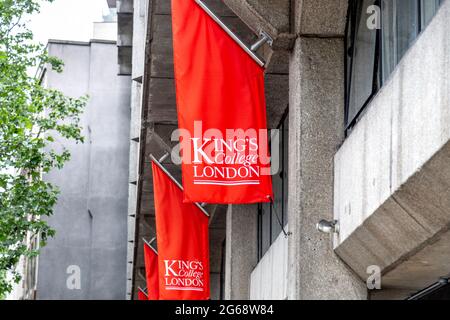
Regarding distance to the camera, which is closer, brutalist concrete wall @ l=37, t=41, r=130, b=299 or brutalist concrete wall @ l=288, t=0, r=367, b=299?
brutalist concrete wall @ l=288, t=0, r=367, b=299

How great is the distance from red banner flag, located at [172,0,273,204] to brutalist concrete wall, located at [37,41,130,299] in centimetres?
3821

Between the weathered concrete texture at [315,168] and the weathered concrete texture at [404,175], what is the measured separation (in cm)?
26

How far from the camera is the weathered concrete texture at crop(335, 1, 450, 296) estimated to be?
878 centimetres

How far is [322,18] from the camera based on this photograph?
13.6m

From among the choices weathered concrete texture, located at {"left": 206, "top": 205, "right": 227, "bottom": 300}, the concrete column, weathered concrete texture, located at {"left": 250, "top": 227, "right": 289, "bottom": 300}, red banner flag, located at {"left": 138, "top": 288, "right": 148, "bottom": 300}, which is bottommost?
weathered concrete texture, located at {"left": 250, "top": 227, "right": 289, "bottom": 300}

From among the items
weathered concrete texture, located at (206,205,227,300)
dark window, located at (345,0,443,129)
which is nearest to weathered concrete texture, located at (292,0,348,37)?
dark window, located at (345,0,443,129)

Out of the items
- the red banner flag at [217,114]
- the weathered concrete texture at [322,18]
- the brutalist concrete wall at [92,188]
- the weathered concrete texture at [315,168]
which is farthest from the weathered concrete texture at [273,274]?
the brutalist concrete wall at [92,188]

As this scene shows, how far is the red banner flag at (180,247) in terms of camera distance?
1989 centimetres

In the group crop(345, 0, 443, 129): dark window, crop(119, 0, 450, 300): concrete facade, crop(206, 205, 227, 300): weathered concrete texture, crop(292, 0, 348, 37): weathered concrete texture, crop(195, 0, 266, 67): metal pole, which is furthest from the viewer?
crop(206, 205, 227, 300): weathered concrete texture

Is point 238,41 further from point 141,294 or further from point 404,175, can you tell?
point 141,294

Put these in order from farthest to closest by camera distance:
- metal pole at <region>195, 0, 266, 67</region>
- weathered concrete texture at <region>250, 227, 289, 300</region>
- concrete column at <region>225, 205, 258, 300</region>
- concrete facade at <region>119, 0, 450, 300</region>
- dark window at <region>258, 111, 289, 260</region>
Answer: concrete column at <region>225, 205, 258, 300</region>
dark window at <region>258, 111, 289, 260</region>
weathered concrete texture at <region>250, 227, 289, 300</region>
metal pole at <region>195, 0, 266, 67</region>
concrete facade at <region>119, 0, 450, 300</region>

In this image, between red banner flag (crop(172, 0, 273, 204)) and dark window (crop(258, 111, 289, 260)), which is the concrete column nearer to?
dark window (crop(258, 111, 289, 260))

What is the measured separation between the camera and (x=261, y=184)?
13219 millimetres
